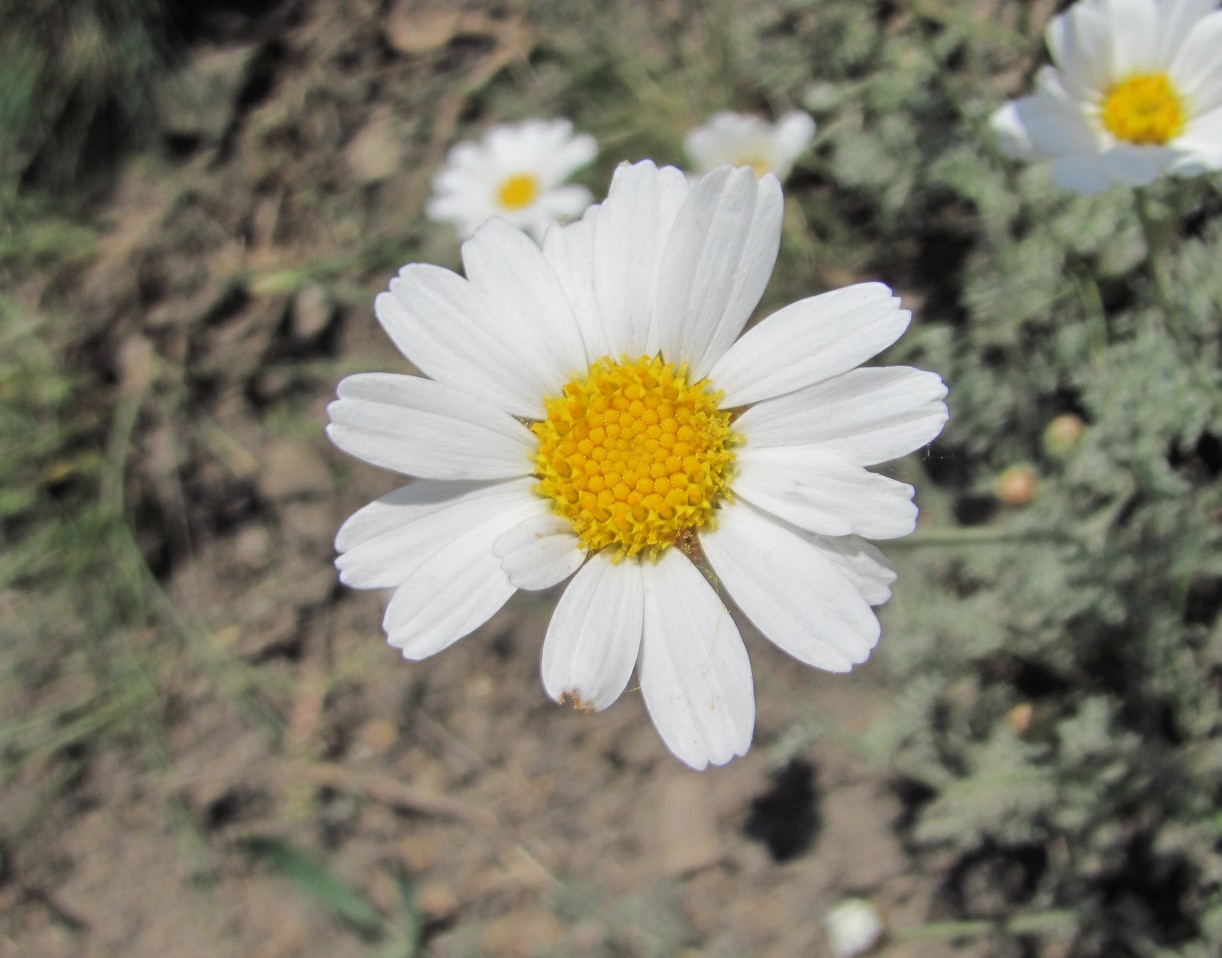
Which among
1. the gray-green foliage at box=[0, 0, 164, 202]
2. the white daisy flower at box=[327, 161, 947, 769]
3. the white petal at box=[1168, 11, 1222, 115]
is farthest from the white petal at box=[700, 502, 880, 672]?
the gray-green foliage at box=[0, 0, 164, 202]

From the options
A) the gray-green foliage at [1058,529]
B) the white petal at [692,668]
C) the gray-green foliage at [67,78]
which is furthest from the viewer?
the gray-green foliage at [67,78]

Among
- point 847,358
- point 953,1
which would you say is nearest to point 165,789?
point 847,358

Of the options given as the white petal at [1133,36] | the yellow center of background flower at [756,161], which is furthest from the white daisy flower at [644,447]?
the yellow center of background flower at [756,161]

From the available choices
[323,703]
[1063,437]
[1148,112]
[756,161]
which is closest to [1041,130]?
[1148,112]

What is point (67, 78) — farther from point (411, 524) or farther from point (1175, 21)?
point (1175, 21)

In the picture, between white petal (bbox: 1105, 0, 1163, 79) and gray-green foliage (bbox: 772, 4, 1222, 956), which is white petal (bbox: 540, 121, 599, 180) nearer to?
gray-green foliage (bbox: 772, 4, 1222, 956)

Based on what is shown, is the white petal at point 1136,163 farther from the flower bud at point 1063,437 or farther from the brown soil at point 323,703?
the brown soil at point 323,703

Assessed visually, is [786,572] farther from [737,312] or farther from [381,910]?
[381,910]
